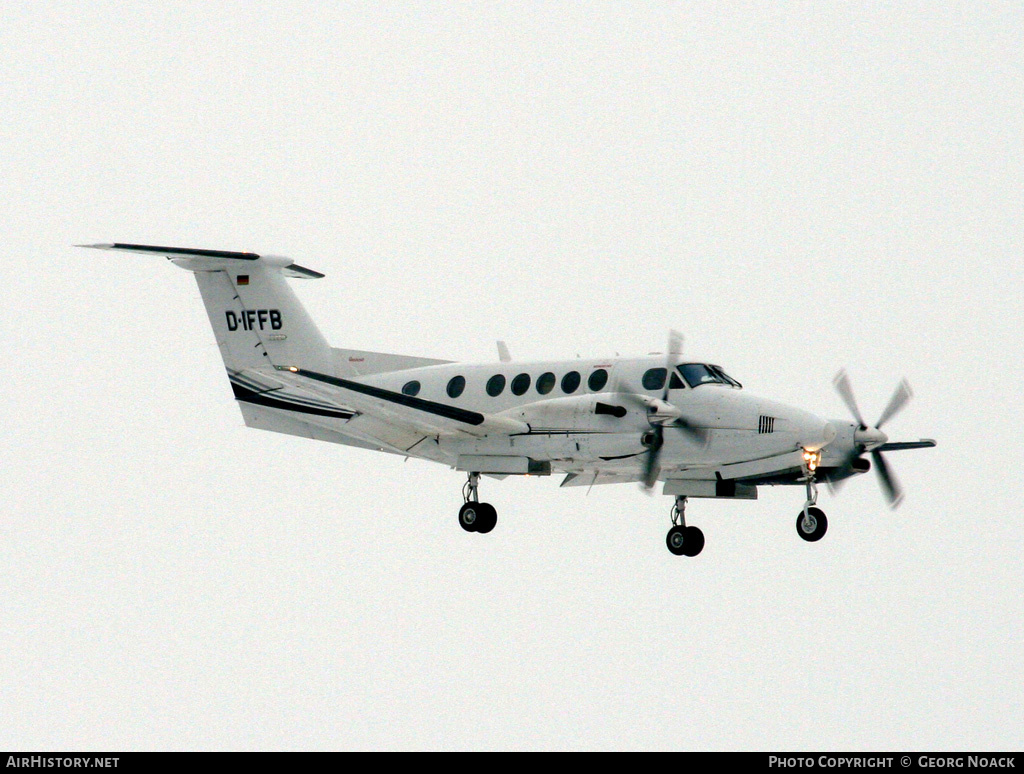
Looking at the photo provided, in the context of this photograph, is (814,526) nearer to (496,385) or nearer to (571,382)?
(571,382)

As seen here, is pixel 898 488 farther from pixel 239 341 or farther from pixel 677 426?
pixel 239 341

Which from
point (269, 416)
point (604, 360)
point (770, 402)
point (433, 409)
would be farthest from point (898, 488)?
point (269, 416)

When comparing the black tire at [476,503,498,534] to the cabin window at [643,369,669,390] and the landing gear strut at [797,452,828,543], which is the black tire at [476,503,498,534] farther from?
the landing gear strut at [797,452,828,543]

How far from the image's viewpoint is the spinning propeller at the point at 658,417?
27828mm

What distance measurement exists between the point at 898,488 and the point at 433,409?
28.7ft

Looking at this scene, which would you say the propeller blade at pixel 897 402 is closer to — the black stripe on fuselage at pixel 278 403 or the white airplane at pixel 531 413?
the white airplane at pixel 531 413

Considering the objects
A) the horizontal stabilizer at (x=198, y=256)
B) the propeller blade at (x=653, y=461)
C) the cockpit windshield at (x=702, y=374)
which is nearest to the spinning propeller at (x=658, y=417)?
the propeller blade at (x=653, y=461)

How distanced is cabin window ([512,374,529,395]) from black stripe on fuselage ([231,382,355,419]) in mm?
3310

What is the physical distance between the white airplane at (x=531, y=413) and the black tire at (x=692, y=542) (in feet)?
0.06

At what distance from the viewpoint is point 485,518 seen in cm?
3002

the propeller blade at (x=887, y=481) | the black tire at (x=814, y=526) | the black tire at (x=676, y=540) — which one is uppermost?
the propeller blade at (x=887, y=481)

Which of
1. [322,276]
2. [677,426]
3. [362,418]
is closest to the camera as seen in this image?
[677,426]
